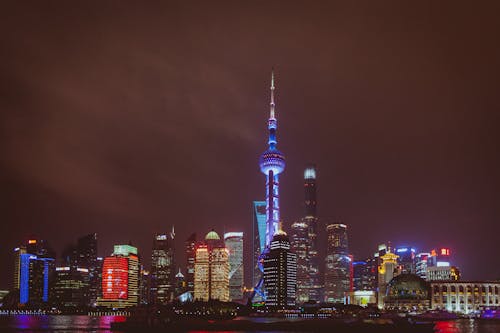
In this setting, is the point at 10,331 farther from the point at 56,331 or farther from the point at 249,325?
the point at 249,325

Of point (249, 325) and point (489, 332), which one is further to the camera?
point (249, 325)

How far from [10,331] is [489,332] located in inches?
5054

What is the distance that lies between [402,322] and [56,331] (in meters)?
99.9

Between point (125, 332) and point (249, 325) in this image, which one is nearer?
point (125, 332)

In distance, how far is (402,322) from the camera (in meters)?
180

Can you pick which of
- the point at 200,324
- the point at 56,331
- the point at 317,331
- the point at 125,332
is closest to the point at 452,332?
the point at 317,331

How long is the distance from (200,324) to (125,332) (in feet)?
83.4

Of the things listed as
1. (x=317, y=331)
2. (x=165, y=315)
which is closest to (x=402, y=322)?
(x=317, y=331)

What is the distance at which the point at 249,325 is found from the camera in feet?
591

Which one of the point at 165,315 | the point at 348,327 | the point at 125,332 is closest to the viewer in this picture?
the point at 125,332

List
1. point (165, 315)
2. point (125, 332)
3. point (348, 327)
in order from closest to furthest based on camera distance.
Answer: point (125, 332) → point (348, 327) → point (165, 315)

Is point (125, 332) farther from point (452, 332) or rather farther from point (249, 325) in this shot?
point (452, 332)

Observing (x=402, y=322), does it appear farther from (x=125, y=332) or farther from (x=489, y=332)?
(x=125, y=332)

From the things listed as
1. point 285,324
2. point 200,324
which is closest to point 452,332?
point 285,324
